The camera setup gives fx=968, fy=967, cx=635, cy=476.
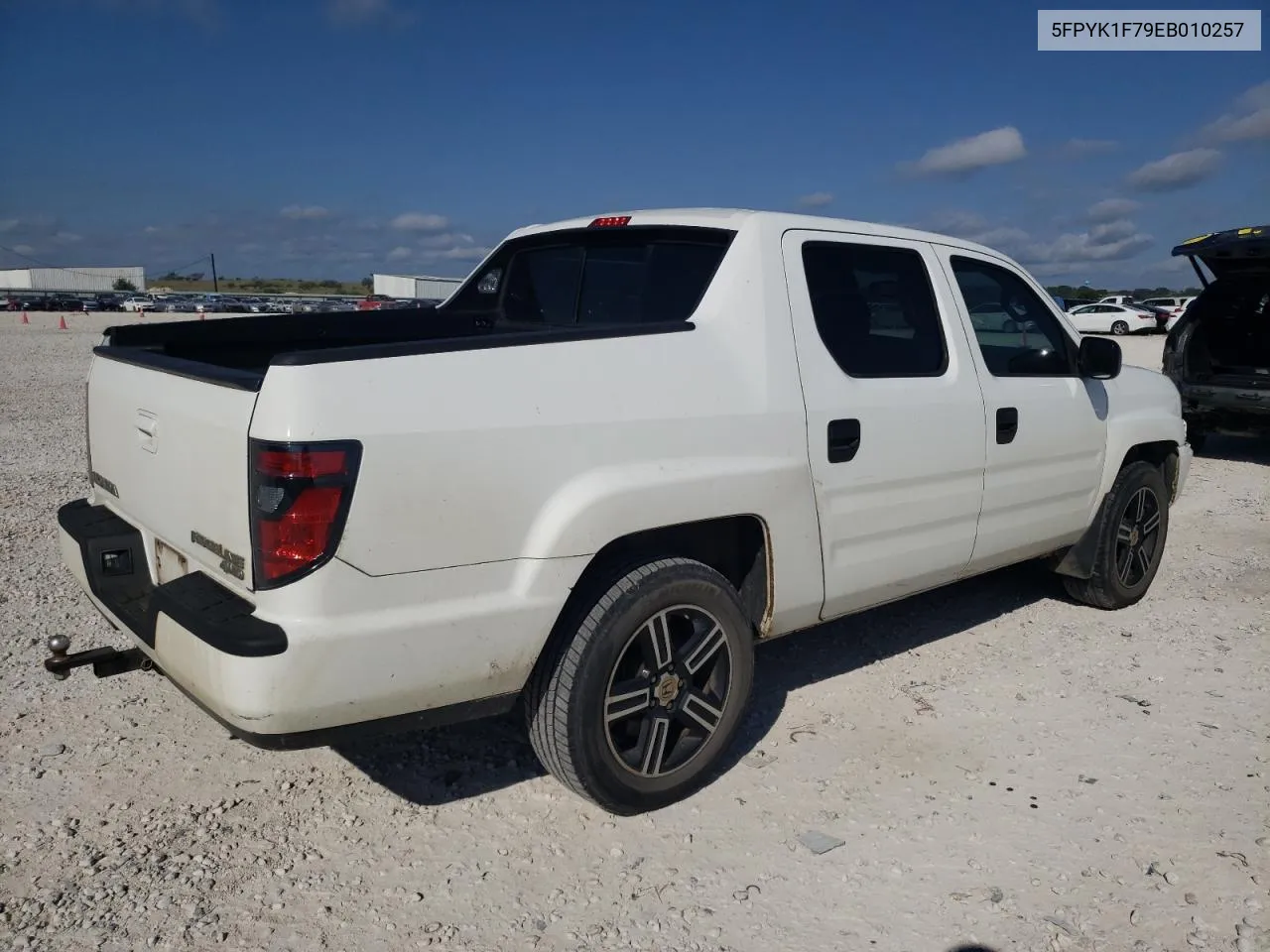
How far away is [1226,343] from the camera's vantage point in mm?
10094

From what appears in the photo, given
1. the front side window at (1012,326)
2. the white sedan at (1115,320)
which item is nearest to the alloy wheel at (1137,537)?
the front side window at (1012,326)

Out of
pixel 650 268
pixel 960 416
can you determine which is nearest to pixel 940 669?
pixel 960 416

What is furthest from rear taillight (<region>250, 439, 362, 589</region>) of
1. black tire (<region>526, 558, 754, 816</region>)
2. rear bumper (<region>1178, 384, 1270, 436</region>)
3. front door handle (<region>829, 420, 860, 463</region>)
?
rear bumper (<region>1178, 384, 1270, 436</region>)

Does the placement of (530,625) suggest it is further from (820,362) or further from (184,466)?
(820,362)

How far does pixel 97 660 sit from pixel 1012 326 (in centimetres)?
393

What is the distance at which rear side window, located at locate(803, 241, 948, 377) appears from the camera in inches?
139

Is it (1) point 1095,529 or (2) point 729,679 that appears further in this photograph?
(1) point 1095,529

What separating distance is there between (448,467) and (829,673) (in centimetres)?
246

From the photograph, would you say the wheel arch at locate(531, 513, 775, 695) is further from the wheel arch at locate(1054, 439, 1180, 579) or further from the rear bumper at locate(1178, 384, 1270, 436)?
the rear bumper at locate(1178, 384, 1270, 436)

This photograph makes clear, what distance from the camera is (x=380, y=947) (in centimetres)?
253

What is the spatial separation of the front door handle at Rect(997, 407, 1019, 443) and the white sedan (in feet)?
122

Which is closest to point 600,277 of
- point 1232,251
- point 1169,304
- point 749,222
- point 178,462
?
point 749,222

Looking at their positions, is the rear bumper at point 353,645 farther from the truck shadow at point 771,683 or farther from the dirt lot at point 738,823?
the truck shadow at point 771,683

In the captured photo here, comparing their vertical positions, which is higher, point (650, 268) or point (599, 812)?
point (650, 268)
